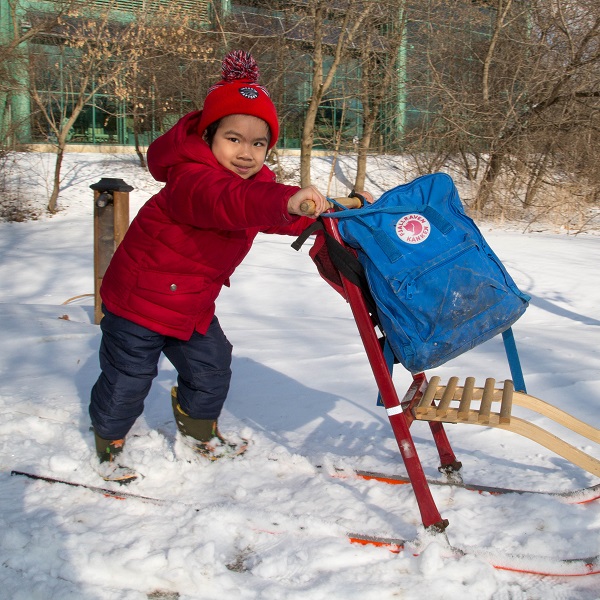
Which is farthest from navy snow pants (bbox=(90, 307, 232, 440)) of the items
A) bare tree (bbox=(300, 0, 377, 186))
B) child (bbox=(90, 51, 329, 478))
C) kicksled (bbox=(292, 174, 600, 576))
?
bare tree (bbox=(300, 0, 377, 186))

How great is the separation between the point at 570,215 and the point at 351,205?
1139 cm

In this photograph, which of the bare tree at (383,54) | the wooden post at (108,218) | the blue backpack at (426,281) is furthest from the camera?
the bare tree at (383,54)

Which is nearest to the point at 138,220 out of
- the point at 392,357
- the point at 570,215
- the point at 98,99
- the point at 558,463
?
the point at 392,357

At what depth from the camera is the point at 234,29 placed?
50.7 feet

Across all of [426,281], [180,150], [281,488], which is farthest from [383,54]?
[426,281]

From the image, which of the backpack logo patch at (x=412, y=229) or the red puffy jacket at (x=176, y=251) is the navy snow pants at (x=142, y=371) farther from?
the backpack logo patch at (x=412, y=229)

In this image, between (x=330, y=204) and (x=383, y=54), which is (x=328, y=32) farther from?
(x=330, y=204)

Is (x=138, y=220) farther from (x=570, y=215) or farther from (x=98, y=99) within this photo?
(x=98, y=99)

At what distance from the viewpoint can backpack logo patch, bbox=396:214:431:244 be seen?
218 centimetres

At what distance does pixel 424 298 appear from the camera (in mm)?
2143

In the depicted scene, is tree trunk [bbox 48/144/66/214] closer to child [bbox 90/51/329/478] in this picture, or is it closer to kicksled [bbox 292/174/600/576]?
child [bbox 90/51/329/478]

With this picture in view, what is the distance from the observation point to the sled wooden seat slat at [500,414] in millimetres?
2164

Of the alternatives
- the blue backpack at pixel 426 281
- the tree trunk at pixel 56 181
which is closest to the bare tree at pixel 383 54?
the tree trunk at pixel 56 181

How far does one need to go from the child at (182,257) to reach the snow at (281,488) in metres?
0.37
